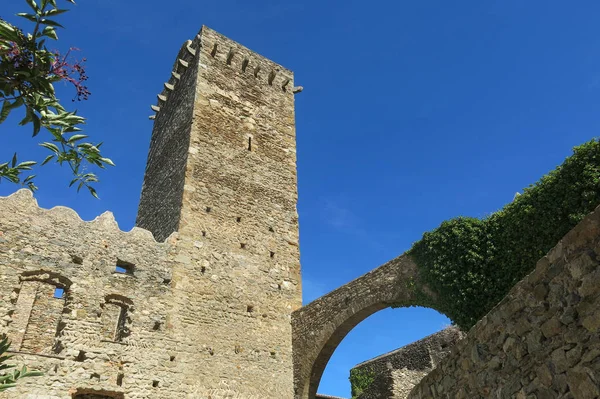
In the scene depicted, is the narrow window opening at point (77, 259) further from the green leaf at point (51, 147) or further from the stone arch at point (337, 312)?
the green leaf at point (51, 147)

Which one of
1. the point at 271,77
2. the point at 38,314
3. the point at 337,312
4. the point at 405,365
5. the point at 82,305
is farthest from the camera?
the point at 271,77

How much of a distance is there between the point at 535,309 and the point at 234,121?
1242 centimetres

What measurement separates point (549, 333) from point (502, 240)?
5.97 metres

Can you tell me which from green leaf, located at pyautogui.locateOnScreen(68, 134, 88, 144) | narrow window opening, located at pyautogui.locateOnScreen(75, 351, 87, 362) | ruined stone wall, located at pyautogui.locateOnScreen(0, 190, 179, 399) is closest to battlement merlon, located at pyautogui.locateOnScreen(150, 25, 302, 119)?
ruined stone wall, located at pyautogui.locateOnScreen(0, 190, 179, 399)

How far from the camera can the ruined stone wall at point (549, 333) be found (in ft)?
11.9

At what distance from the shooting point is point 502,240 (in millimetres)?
9688

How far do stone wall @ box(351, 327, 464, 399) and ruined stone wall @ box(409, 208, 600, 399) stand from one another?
1021 cm

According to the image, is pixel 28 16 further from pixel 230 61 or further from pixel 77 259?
pixel 230 61

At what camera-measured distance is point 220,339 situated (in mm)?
11922

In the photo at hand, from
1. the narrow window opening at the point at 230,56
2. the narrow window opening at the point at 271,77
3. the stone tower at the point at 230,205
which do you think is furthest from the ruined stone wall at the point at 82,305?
the narrow window opening at the point at 271,77

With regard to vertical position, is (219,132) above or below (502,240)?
above

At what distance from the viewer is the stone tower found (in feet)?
39.7

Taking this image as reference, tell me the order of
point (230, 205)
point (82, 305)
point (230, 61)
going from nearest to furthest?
point (82, 305) < point (230, 205) < point (230, 61)

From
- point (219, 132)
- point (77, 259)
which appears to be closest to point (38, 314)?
point (77, 259)
